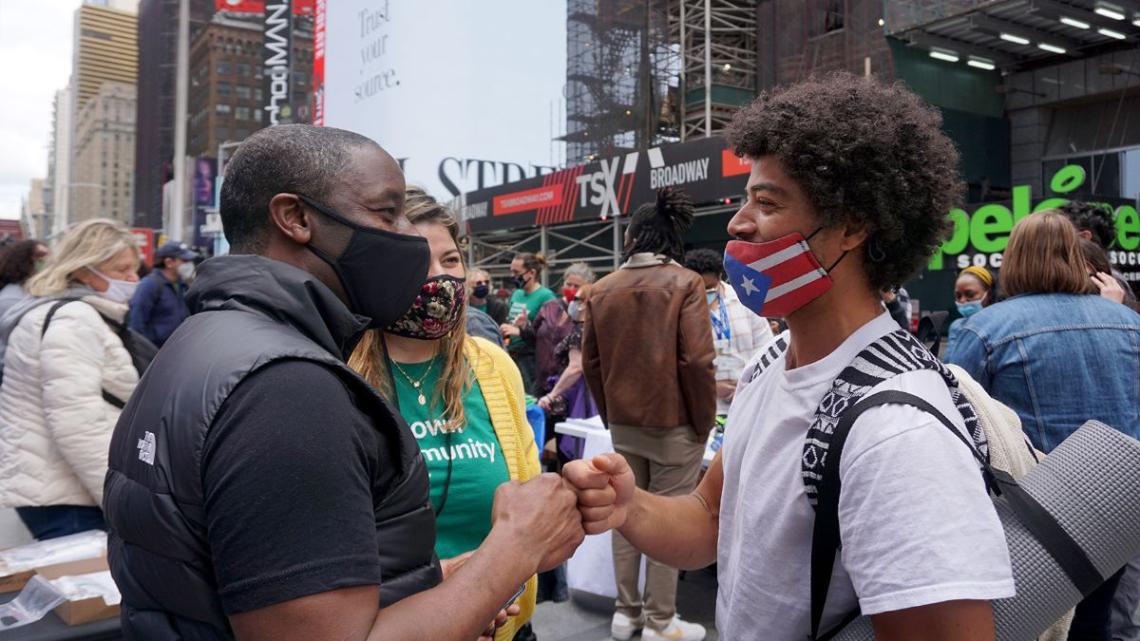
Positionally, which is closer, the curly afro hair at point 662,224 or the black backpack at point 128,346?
the black backpack at point 128,346

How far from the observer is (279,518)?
112 cm

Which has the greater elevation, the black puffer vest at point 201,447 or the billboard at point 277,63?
the billboard at point 277,63

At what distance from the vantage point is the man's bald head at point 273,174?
4.71ft

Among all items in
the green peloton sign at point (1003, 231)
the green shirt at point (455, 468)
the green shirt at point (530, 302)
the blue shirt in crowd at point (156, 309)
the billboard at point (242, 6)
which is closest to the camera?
the green shirt at point (455, 468)

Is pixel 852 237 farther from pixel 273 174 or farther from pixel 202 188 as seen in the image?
pixel 202 188

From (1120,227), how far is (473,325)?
11983 mm

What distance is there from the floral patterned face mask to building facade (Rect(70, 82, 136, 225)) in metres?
110

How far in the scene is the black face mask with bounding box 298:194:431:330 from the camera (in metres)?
1.48

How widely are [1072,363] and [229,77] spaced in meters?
67.0

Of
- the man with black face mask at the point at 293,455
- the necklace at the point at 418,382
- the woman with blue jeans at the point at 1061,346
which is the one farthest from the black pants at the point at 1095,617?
the necklace at the point at 418,382

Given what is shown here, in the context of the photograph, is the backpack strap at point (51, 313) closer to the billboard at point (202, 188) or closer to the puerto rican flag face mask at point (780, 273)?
the puerto rican flag face mask at point (780, 273)

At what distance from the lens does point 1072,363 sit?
3.15m

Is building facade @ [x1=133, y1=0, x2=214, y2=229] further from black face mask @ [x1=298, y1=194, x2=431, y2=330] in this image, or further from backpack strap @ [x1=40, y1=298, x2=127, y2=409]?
black face mask @ [x1=298, y1=194, x2=431, y2=330]

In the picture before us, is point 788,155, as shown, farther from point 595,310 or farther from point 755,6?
point 755,6
